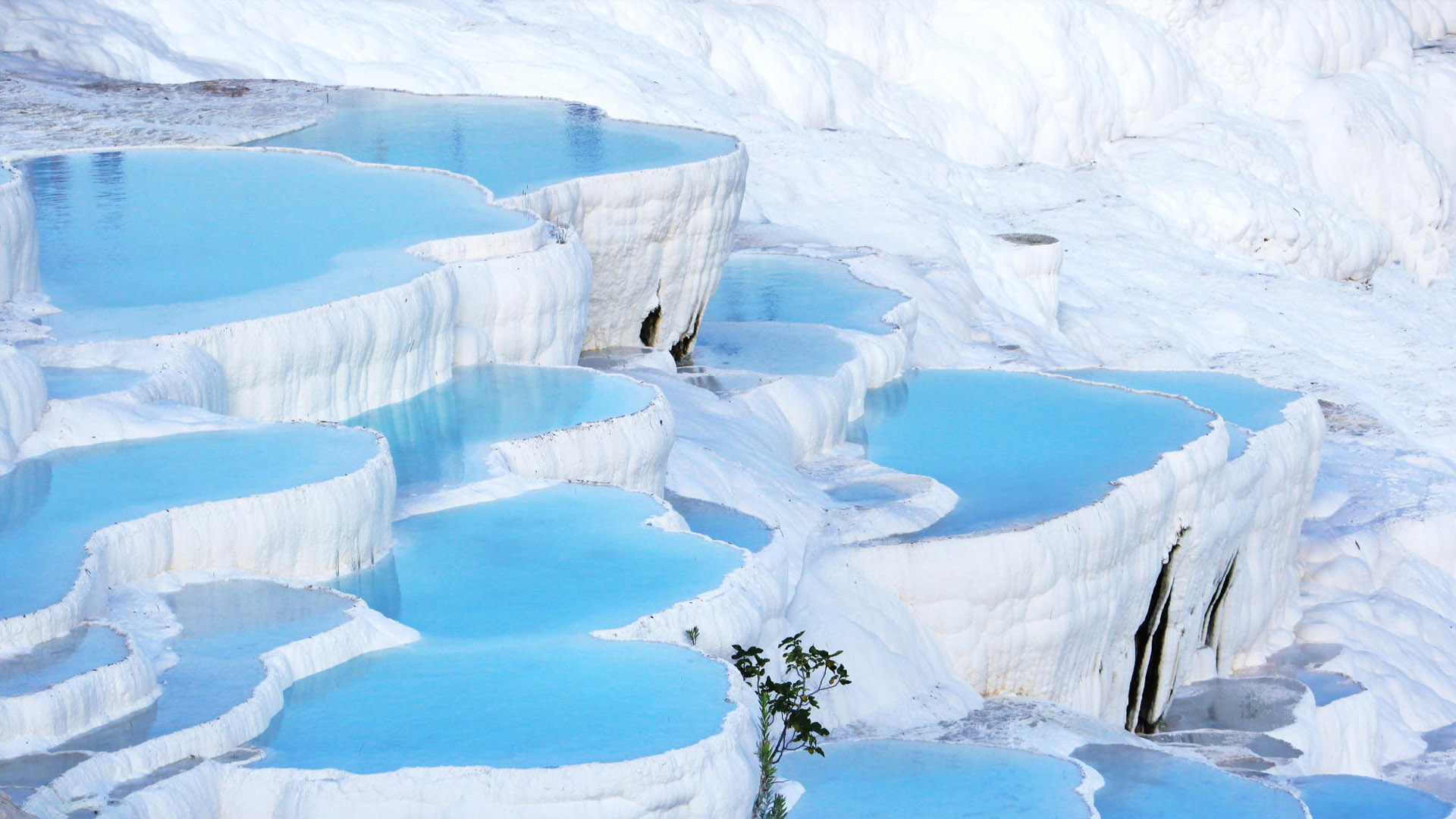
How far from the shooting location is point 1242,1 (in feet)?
85.1

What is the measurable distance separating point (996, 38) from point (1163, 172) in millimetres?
2850

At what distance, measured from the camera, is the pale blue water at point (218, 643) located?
5.29 meters

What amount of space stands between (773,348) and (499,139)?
266 cm

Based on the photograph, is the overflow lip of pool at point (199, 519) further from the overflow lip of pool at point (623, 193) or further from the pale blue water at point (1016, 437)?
the overflow lip of pool at point (623, 193)

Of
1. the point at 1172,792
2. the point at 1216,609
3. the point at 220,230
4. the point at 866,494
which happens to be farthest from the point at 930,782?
the point at 1216,609

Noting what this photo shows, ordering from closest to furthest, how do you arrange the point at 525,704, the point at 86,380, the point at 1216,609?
1. the point at 525,704
2. the point at 86,380
3. the point at 1216,609

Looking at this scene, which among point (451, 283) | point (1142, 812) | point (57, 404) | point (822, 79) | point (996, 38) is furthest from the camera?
point (996, 38)

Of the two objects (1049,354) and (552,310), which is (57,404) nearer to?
(552,310)

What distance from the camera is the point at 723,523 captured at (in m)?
8.88

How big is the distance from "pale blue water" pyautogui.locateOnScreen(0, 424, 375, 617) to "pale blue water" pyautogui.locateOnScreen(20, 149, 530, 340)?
1.05m

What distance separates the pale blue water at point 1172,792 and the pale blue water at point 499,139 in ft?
16.9

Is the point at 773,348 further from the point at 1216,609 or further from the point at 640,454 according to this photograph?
the point at 640,454

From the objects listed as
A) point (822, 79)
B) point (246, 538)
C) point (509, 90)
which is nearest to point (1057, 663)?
point (246, 538)

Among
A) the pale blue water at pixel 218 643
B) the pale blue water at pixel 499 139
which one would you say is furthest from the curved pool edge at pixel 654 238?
the pale blue water at pixel 218 643
